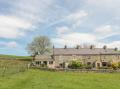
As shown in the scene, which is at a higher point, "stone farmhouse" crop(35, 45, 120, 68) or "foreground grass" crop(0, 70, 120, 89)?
"stone farmhouse" crop(35, 45, 120, 68)

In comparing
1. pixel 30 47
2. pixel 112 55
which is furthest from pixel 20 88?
pixel 30 47

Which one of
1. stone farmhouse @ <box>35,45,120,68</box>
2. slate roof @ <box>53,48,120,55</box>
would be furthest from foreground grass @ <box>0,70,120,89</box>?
slate roof @ <box>53,48,120,55</box>

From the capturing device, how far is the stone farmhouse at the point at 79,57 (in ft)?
253

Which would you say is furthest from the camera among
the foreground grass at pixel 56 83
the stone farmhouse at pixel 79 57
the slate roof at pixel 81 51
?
the slate roof at pixel 81 51

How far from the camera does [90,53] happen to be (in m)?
78.6

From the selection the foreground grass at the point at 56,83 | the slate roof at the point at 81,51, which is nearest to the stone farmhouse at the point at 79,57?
the slate roof at the point at 81,51

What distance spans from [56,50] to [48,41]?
79.5 ft

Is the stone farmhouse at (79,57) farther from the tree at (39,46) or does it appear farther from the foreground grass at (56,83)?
the foreground grass at (56,83)

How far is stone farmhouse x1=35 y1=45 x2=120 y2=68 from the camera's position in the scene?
77.2m

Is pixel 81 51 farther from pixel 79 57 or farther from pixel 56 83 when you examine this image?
pixel 56 83

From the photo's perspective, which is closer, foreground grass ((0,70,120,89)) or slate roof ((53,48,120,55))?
foreground grass ((0,70,120,89))

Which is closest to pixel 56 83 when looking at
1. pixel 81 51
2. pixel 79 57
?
pixel 79 57

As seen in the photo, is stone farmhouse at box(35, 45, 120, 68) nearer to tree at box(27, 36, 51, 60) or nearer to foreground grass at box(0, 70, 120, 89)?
tree at box(27, 36, 51, 60)

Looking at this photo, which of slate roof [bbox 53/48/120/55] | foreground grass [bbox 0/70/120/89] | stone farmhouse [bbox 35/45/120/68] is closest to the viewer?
foreground grass [bbox 0/70/120/89]
